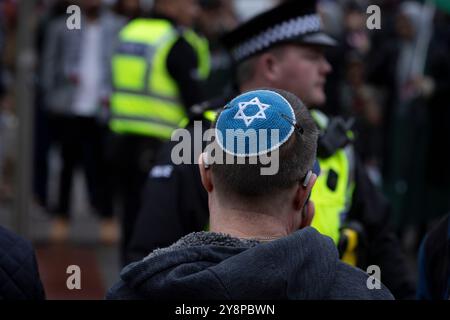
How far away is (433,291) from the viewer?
12.0ft

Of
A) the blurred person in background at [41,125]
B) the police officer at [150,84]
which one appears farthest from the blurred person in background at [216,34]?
the police officer at [150,84]

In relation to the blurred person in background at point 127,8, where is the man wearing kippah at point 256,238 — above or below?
below

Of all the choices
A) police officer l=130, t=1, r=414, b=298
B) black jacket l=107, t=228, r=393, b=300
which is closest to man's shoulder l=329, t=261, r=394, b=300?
black jacket l=107, t=228, r=393, b=300

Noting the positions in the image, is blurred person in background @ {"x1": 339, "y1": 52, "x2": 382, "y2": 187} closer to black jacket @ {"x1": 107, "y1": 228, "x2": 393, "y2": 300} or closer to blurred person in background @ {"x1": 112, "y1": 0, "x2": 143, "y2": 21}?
blurred person in background @ {"x1": 112, "y1": 0, "x2": 143, "y2": 21}

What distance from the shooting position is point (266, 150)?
2.56 meters

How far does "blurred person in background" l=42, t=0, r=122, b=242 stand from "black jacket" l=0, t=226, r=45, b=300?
6.18 metres

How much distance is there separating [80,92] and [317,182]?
5.80m

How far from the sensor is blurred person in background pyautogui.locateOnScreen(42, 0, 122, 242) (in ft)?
30.3

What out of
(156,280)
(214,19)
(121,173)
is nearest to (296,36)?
(156,280)

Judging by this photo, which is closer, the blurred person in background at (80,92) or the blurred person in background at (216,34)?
the blurred person in background at (80,92)

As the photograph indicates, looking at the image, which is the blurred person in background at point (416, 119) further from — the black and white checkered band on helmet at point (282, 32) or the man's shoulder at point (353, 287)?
the man's shoulder at point (353, 287)

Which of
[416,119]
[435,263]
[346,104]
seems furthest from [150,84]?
[435,263]

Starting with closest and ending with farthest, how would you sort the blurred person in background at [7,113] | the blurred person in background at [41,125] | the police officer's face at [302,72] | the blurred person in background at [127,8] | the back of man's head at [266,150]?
1. the back of man's head at [266,150]
2. the police officer's face at [302,72]
3. the blurred person in background at [127,8]
4. the blurred person in background at [41,125]
5. the blurred person in background at [7,113]

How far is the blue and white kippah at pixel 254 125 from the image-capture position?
2.57m
